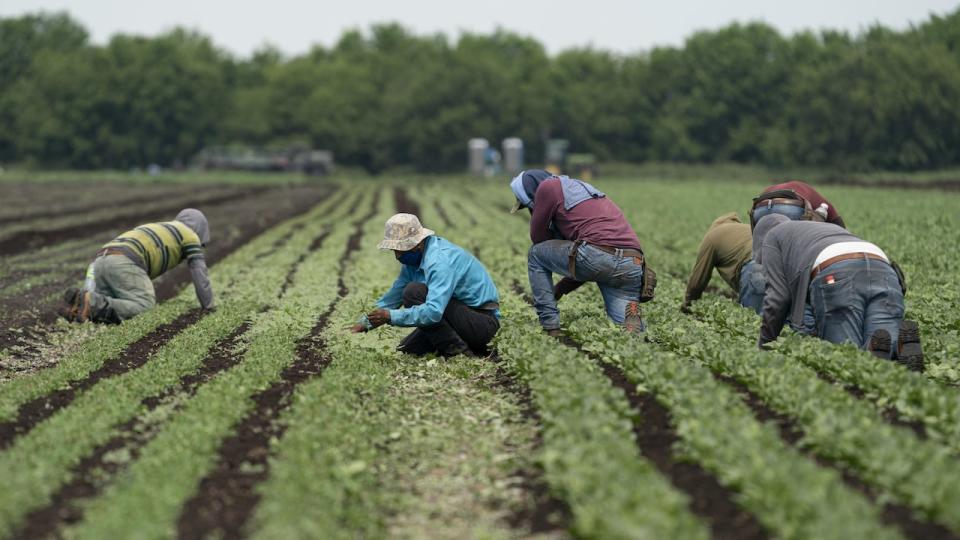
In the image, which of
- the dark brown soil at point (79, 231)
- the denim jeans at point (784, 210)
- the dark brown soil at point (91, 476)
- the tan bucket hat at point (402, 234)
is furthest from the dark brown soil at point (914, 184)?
the dark brown soil at point (91, 476)

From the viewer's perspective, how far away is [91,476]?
6.86m

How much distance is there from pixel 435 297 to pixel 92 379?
3293mm

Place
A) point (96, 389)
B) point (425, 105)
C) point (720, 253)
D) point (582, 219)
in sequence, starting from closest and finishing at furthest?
point (96, 389) → point (582, 219) → point (720, 253) → point (425, 105)

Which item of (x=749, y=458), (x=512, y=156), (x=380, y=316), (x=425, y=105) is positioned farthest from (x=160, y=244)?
(x=425, y=105)

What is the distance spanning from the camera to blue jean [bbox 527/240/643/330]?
11.1m

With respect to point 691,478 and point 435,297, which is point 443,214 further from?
point 691,478

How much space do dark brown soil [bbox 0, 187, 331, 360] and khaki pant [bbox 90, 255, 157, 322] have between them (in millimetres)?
739

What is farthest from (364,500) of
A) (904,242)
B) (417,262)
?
(904,242)

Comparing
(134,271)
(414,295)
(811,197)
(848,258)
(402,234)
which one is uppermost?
(811,197)

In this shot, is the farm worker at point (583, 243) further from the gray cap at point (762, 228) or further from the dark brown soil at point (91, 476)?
the dark brown soil at point (91, 476)

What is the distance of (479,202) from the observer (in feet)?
143

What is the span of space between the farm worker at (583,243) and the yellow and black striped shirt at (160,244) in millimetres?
4952

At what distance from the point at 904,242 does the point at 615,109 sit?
82.2 m

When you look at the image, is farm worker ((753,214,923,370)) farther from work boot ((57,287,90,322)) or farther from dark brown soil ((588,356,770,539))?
work boot ((57,287,90,322))
